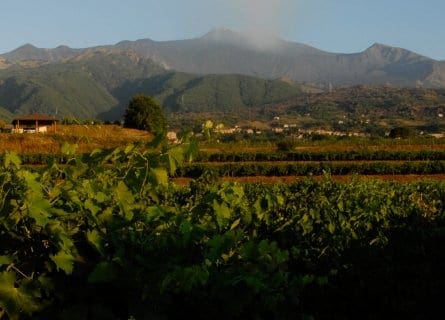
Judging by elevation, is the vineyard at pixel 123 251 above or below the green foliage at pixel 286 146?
above

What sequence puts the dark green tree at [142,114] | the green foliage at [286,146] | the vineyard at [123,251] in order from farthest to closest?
the dark green tree at [142,114] < the green foliage at [286,146] < the vineyard at [123,251]

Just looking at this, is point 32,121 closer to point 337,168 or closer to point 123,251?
point 337,168

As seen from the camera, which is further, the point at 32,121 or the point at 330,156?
the point at 32,121

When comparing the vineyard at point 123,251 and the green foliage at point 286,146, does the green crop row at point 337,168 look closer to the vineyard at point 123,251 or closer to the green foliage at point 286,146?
the green foliage at point 286,146

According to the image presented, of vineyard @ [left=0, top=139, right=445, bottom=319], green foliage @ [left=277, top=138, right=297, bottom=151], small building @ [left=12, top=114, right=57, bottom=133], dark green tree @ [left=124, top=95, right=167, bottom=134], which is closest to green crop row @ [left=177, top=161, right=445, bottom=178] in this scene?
green foliage @ [left=277, top=138, right=297, bottom=151]

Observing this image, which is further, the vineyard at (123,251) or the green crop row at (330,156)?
the green crop row at (330,156)

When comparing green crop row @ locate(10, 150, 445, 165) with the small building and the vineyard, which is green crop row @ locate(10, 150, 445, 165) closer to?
the small building

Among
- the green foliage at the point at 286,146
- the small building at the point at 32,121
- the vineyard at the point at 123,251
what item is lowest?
the green foliage at the point at 286,146

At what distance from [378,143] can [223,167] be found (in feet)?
85.9

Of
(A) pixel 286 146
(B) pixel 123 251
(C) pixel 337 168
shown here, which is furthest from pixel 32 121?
(B) pixel 123 251

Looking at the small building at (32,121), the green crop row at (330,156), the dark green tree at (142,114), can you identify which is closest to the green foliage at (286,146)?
the green crop row at (330,156)

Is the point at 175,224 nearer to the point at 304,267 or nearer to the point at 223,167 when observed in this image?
the point at 304,267

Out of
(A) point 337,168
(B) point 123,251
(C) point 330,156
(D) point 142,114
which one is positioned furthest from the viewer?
(D) point 142,114

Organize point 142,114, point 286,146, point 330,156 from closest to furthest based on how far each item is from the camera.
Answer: point 330,156 → point 286,146 → point 142,114
